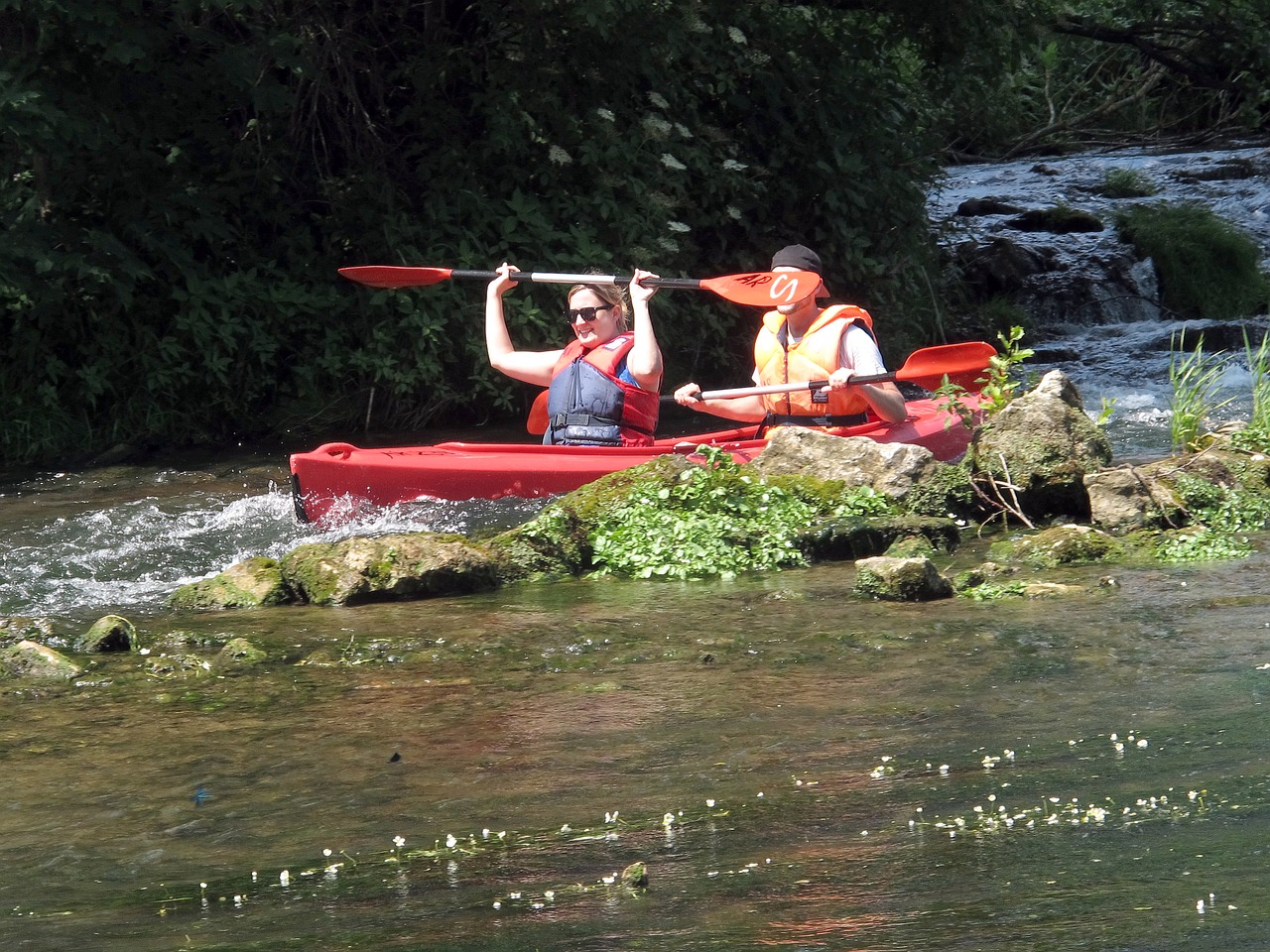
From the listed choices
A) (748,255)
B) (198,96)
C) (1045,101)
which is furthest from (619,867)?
(1045,101)

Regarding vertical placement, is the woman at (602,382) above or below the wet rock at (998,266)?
below

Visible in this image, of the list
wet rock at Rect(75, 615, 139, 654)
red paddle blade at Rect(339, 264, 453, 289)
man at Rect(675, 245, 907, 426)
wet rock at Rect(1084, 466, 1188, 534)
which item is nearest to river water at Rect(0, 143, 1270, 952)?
wet rock at Rect(75, 615, 139, 654)

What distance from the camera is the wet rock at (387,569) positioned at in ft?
17.4

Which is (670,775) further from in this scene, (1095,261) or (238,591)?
(1095,261)

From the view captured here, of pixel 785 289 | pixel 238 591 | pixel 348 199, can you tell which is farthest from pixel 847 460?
pixel 348 199

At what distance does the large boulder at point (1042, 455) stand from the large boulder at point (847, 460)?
0.27 metres

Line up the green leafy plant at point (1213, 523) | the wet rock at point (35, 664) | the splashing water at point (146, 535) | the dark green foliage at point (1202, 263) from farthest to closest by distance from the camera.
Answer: the dark green foliage at point (1202, 263), the splashing water at point (146, 535), the green leafy plant at point (1213, 523), the wet rock at point (35, 664)

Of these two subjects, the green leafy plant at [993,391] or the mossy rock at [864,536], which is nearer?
the mossy rock at [864,536]

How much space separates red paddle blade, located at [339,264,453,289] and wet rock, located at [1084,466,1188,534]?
159 inches

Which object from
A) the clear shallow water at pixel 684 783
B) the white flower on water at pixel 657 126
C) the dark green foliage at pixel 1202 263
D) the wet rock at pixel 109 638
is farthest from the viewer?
the dark green foliage at pixel 1202 263

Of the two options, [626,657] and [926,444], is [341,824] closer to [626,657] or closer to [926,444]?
[626,657]

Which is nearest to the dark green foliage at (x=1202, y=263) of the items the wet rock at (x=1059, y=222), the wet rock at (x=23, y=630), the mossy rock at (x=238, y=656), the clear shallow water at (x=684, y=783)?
the wet rock at (x=1059, y=222)

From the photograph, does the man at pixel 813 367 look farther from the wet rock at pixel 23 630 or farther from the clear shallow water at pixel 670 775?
the wet rock at pixel 23 630

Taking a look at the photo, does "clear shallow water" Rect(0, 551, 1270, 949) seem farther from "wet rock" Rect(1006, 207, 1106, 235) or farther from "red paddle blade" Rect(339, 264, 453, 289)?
"wet rock" Rect(1006, 207, 1106, 235)
